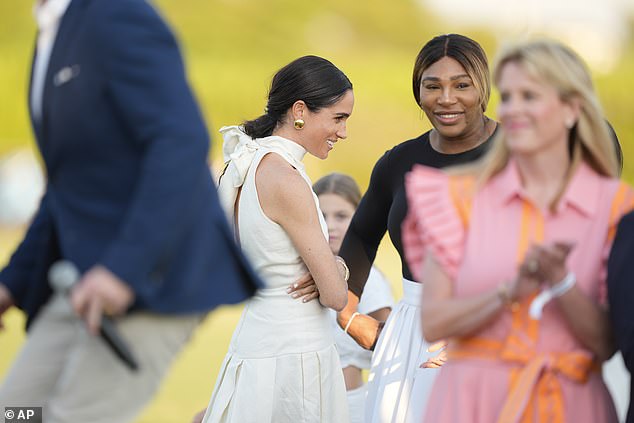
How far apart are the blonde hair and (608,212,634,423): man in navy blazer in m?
0.19

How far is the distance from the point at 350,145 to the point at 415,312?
15048mm

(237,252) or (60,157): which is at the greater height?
(60,157)

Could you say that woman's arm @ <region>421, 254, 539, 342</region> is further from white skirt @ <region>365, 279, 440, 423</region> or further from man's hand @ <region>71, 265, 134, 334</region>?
white skirt @ <region>365, 279, 440, 423</region>

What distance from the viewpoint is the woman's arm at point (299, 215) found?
154 inches

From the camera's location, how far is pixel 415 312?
4070 mm

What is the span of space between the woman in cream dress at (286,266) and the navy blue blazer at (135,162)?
1256 mm

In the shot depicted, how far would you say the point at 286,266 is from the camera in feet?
13.2

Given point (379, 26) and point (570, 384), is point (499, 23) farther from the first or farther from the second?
point (570, 384)

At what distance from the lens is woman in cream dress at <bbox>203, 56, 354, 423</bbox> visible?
395 centimetres

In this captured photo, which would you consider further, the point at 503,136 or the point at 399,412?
the point at 399,412

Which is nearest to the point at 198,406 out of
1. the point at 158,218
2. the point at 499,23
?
the point at 158,218

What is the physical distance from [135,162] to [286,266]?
4.92 feet

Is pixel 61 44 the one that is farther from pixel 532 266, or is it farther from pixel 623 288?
pixel 623 288

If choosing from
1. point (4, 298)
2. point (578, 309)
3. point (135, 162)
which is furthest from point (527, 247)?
point (4, 298)
